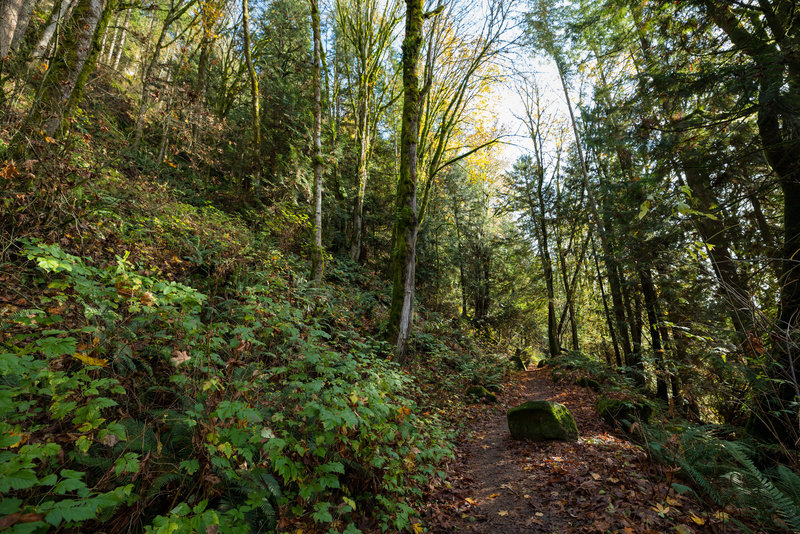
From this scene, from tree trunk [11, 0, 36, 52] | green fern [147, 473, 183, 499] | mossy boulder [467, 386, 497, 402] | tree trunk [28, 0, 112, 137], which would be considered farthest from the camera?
mossy boulder [467, 386, 497, 402]

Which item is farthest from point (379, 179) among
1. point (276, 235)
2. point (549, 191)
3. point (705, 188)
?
point (705, 188)

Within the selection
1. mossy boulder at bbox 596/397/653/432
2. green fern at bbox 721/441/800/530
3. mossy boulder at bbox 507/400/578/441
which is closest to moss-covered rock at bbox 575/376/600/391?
mossy boulder at bbox 596/397/653/432

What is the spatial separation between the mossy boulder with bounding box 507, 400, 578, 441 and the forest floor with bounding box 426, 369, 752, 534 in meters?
0.14

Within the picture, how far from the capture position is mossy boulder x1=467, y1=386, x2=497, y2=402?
8.49 m

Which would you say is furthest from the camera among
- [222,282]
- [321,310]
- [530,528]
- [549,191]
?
[549,191]

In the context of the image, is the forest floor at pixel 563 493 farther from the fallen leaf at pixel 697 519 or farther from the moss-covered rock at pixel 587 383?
the moss-covered rock at pixel 587 383

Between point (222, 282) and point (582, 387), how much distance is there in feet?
35.4

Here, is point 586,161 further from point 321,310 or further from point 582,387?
point 321,310


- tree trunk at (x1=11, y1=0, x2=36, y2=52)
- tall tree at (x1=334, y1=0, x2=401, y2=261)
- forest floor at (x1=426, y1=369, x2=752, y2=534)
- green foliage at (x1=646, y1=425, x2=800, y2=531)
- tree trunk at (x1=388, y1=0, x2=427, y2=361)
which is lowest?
forest floor at (x1=426, y1=369, x2=752, y2=534)

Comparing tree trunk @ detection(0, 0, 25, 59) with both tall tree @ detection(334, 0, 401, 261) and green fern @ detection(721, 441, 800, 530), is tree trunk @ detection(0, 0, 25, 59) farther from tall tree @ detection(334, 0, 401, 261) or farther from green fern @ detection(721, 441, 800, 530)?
green fern @ detection(721, 441, 800, 530)

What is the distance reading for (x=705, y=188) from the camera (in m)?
5.69

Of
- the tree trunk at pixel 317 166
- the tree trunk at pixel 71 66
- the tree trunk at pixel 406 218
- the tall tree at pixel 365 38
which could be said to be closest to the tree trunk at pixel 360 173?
the tall tree at pixel 365 38

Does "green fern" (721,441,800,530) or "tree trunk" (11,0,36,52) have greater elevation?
"tree trunk" (11,0,36,52)

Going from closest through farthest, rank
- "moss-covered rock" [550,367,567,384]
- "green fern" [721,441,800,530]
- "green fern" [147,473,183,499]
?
"green fern" [147,473,183,499] < "green fern" [721,441,800,530] < "moss-covered rock" [550,367,567,384]
